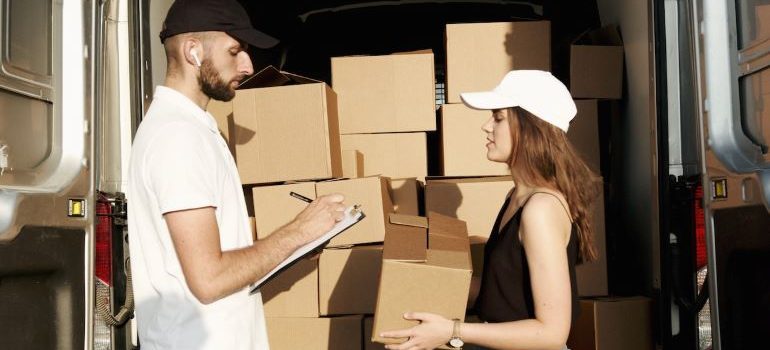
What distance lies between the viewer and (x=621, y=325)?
310 cm

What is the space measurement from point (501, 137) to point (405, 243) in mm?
348

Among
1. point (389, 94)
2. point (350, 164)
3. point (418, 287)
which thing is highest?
point (389, 94)

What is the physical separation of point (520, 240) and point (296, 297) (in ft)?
4.49

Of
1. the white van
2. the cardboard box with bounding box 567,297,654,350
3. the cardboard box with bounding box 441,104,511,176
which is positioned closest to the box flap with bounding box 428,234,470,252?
the white van

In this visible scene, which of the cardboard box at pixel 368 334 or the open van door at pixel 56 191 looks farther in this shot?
the cardboard box at pixel 368 334

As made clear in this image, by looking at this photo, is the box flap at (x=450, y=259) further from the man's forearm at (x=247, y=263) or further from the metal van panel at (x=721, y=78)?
the metal van panel at (x=721, y=78)

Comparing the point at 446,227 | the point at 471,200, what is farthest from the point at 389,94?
the point at 446,227

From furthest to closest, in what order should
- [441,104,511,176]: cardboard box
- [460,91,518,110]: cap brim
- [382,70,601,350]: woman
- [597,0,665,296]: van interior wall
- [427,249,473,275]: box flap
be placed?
[441,104,511,176]: cardboard box, [597,0,665,296]: van interior wall, [460,91,518,110]: cap brim, [427,249,473,275]: box flap, [382,70,601,350]: woman

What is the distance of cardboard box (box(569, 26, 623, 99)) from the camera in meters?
3.56

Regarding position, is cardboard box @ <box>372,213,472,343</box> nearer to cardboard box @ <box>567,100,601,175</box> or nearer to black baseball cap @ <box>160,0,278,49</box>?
black baseball cap @ <box>160,0,278,49</box>

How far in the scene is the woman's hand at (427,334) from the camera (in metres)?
2.18

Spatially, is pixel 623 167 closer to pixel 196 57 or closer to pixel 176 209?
pixel 196 57

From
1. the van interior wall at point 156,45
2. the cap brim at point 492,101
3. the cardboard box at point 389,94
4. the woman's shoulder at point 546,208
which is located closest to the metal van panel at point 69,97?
the van interior wall at point 156,45

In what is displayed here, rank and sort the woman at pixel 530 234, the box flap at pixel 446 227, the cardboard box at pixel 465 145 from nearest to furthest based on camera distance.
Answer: the woman at pixel 530 234
the box flap at pixel 446 227
the cardboard box at pixel 465 145
